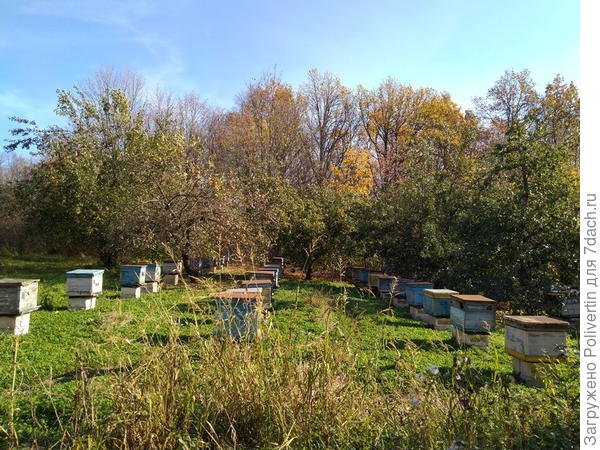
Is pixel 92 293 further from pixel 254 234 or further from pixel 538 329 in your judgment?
pixel 538 329

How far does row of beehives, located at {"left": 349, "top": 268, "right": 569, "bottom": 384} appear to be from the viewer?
16.3ft

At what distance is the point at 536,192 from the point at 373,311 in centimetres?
447

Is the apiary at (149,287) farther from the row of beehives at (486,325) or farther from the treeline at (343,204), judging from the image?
the row of beehives at (486,325)

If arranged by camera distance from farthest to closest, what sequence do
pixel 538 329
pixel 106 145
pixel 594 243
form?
pixel 106 145 → pixel 538 329 → pixel 594 243

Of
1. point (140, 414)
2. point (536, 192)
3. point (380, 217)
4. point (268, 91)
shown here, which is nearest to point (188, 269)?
point (380, 217)

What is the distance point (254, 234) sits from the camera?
1377 cm

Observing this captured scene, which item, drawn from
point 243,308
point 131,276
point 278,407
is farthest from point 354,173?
point 278,407

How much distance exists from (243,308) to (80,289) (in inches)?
170

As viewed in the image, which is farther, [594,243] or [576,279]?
[576,279]

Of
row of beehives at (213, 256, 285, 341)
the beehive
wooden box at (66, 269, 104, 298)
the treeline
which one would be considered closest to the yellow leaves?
the treeline

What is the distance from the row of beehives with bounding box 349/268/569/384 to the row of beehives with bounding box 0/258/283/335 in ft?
9.27

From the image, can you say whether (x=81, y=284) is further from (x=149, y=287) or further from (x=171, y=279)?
(x=171, y=279)

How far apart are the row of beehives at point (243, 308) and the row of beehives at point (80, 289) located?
0.06 m

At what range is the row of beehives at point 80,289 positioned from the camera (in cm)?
614
